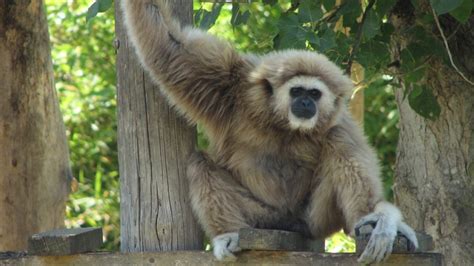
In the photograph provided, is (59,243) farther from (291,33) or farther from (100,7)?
(291,33)

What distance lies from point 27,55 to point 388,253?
4.00 m

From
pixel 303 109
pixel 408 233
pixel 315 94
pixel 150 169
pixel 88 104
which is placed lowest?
pixel 408 233

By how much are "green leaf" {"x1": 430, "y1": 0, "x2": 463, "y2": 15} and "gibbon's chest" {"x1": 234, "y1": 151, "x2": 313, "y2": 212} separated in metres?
1.44

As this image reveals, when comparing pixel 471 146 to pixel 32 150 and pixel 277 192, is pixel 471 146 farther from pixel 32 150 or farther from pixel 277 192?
pixel 32 150

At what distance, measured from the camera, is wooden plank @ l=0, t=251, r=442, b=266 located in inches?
215

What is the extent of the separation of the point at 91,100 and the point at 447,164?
636 cm

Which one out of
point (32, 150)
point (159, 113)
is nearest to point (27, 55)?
point (32, 150)

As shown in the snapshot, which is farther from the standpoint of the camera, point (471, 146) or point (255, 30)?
point (255, 30)

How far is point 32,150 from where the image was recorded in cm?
817

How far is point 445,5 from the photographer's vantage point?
5801 millimetres

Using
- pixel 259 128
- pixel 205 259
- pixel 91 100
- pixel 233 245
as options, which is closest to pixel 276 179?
pixel 259 128

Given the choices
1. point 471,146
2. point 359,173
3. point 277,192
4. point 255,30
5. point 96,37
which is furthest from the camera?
point 96,37

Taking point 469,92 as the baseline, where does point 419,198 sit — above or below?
below

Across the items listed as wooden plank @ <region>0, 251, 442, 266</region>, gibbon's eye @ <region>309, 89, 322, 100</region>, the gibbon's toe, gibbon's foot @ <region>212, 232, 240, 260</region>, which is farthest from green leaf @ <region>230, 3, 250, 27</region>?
the gibbon's toe
